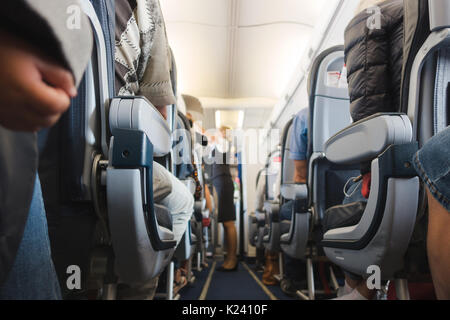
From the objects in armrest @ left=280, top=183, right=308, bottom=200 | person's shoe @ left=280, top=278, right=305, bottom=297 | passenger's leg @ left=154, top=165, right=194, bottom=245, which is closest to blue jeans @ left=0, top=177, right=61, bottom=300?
passenger's leg @ left=154, top=165, right=194, bottom=245

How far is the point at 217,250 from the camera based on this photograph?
6.07m

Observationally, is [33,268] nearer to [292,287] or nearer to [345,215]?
[345,215]

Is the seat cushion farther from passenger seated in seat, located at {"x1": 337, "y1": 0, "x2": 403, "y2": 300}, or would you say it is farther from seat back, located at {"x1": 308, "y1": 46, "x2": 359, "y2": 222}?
seat back, located at {"x1": 308, "y1": 46, "x2": 359, "y2": 222}

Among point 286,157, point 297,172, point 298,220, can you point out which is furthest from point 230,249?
point 298,220

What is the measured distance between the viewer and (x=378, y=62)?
0.95 m

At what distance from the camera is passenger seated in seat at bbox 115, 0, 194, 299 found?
0.87m

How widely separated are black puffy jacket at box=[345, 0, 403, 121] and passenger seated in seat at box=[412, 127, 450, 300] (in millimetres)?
480

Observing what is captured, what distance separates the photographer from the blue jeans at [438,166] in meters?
0.48

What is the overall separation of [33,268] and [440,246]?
699 mm

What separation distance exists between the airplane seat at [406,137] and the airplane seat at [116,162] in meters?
0.61

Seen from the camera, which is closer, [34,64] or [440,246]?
[34,64]
